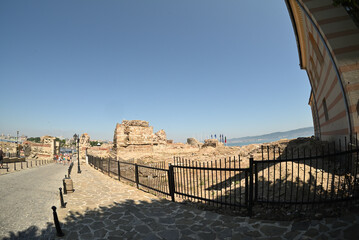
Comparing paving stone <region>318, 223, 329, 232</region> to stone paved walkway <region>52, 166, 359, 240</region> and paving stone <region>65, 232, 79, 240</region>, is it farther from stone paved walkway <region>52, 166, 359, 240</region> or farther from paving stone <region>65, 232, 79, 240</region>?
paving stone <region>65, 232, 79, 240</region>

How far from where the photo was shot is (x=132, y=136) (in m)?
23.2

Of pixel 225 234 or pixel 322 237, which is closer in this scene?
pixel 322 237

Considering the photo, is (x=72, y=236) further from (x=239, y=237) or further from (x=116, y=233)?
(x=239, y=237)

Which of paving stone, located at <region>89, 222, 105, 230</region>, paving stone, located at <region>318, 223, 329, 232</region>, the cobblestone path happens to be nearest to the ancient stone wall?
the cobblestone path

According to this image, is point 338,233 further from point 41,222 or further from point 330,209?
point 41,222


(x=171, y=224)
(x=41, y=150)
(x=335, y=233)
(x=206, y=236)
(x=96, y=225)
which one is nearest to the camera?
(x=335, y=233)

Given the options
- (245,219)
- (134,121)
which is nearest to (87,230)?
(245,219)

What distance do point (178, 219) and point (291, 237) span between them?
9.63ft

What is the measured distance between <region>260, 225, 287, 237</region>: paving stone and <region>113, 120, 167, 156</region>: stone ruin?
67.2 ft

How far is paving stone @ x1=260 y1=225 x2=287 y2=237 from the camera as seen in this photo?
3905mm

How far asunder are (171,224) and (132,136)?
19.2 m


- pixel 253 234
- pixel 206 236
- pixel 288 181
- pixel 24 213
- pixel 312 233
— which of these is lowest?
pixel 24 213

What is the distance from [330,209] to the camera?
13.9 feet

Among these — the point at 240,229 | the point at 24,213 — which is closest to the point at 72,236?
the point at 24,213
